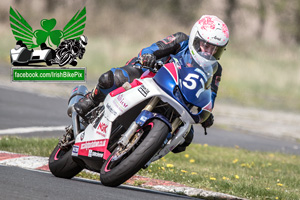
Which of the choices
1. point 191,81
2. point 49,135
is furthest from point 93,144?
point 49,135

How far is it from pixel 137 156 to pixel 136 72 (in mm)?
1209

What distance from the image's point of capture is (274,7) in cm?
4119

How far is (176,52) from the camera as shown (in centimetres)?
662

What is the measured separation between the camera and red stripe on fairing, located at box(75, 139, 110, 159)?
6.06 m

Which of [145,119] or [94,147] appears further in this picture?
[94,147]

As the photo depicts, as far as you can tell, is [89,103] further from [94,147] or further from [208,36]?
[208,36]

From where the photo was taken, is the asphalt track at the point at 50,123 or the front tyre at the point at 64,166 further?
the asphalt track at the point at 50,123

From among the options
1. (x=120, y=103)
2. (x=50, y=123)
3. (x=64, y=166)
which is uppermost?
(x=120, y=103)

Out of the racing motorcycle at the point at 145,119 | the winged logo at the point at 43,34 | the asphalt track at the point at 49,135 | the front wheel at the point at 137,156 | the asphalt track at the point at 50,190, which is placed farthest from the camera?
the winged logo at the point at 43,34

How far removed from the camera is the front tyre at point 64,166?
22.1 feet

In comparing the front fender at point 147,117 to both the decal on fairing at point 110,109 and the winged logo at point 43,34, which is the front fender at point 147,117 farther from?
the winged logo at point 43,34

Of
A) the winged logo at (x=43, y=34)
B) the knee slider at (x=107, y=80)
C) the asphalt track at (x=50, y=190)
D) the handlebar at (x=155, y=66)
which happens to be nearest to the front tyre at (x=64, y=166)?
the asphalt track at (x=50, y=190)

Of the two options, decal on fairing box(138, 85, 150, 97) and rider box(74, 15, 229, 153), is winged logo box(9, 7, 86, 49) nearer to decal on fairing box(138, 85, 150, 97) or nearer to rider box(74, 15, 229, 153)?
rider box(74, 15, 229, 153)

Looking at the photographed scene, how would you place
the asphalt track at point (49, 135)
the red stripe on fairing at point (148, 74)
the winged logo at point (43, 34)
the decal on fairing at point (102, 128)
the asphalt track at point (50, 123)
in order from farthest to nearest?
the winged logo at point (43, 34) < the asphalt track at point (50, 123) < the red stripe on fairing at point (148, 74) < the decal on fairing at point (102, 128) < the asphalt track at point (49, 135)
